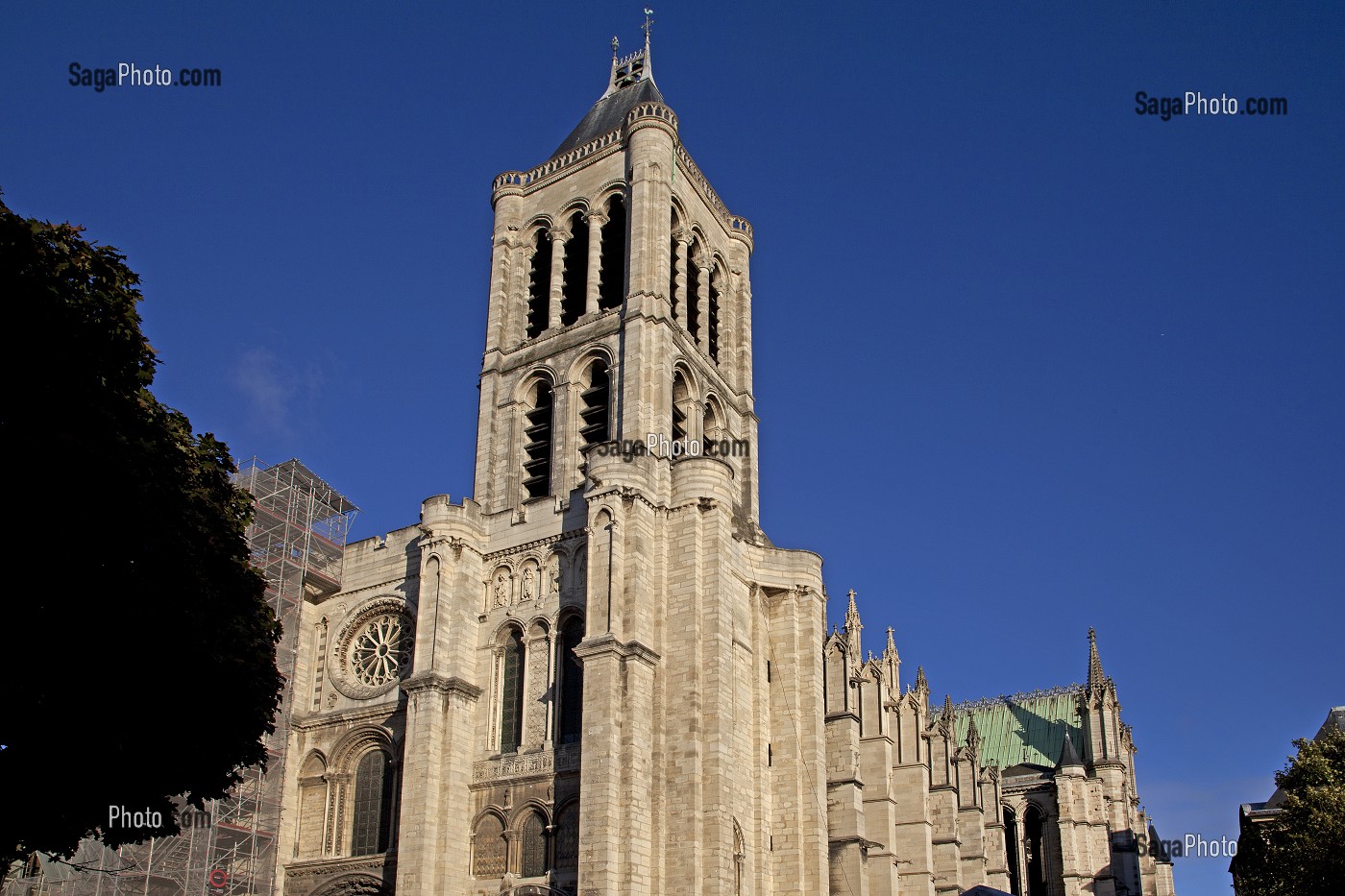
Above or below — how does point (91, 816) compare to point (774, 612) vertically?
below

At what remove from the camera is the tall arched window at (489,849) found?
101ft

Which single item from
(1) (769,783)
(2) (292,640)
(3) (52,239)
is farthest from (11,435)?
(1) (769,783)

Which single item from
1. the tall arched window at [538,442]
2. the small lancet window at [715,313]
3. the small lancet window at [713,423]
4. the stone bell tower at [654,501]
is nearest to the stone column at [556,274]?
the stone bell tower at [654,501]

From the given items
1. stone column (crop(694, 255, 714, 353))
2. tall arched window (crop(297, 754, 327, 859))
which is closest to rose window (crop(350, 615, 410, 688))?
tall arched window (crop(297, 754, 327, 859))

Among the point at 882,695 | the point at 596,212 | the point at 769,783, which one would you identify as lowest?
the point at 769,783

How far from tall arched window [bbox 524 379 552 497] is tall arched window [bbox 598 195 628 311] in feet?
11.7

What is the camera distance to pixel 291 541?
120 ft

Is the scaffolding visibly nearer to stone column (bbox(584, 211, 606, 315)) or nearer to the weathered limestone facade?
the weathered limestone facade

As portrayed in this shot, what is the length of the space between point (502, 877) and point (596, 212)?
22606mm

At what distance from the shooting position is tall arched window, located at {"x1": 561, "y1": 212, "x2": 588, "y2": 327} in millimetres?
42969

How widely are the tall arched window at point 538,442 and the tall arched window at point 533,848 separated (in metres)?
10.9

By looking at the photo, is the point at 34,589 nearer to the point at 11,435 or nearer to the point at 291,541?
the point at 11,435

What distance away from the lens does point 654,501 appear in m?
32.7

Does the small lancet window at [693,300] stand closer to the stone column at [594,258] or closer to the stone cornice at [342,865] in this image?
the stone column at [594,258]
